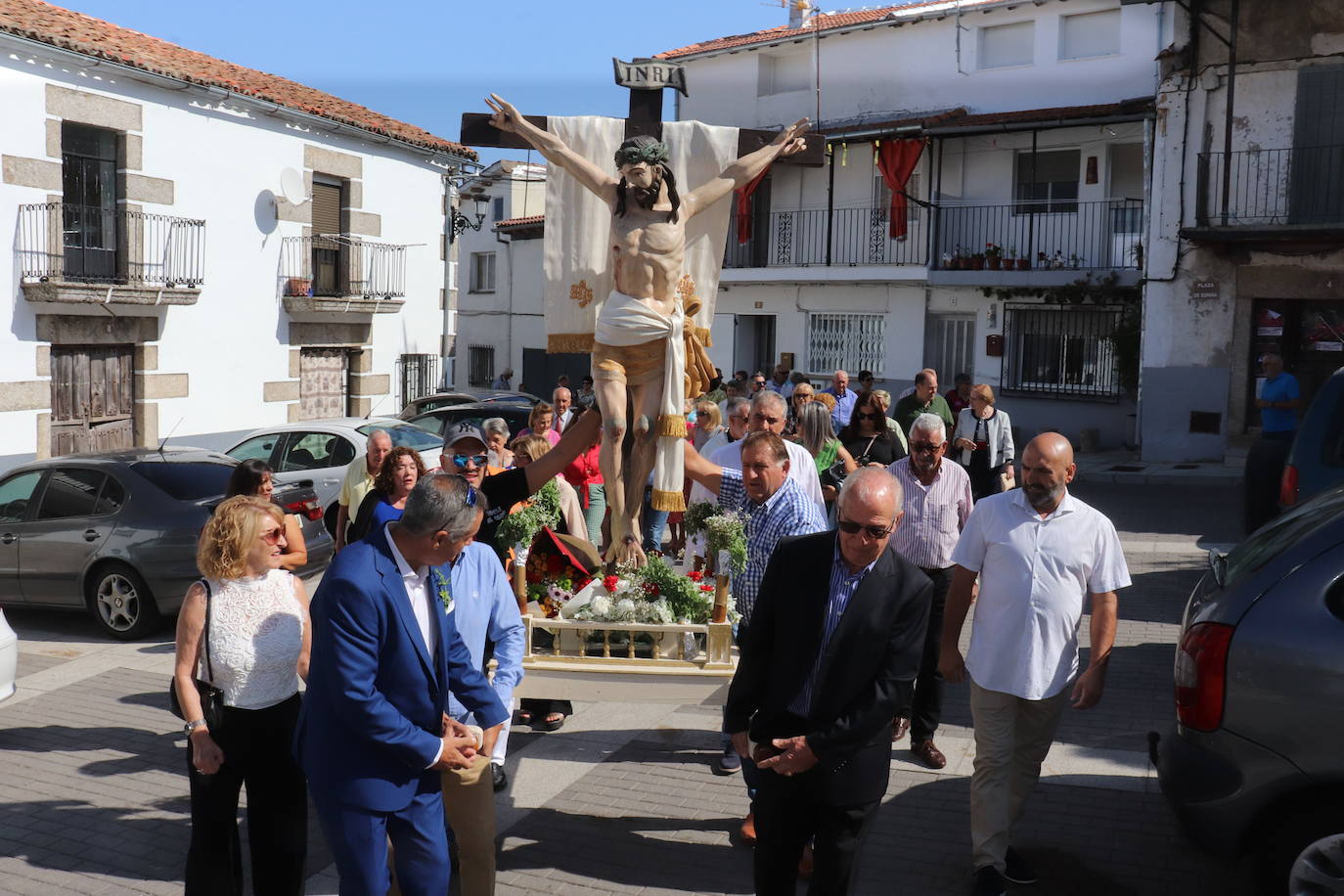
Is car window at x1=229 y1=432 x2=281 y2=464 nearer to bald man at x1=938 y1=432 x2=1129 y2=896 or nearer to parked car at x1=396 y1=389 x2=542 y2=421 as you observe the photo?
parked car at x1=396 y1=389 x2=542 y2=421

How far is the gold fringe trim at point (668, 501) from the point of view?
6.35 m

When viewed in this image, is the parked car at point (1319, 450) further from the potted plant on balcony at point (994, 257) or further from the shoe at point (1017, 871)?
the potted plant on balcony at point (994, 257)

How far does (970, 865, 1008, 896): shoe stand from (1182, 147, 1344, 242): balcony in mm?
16630

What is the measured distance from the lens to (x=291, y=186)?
64.8 ft

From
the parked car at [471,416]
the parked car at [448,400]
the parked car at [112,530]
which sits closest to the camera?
the parked car at [112,530]

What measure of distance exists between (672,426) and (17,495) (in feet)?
22.3

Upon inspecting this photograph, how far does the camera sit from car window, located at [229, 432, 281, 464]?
1346cm

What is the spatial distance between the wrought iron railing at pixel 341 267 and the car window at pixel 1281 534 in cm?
1747

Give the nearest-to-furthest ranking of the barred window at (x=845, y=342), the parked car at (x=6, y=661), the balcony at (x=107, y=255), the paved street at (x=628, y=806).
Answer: the paved street at (x=628, y=806) < the parked car at (x=6, y=661) < the balcony at (x=107, y=255) < the barred window at (x=845, y=342)

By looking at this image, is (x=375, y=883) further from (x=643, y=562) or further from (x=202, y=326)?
(x=202, y=326)

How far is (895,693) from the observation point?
12.7ft

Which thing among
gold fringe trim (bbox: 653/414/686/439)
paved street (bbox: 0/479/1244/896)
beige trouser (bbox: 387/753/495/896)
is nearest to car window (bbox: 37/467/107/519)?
paved street (bbox: 0/479/1244/896)

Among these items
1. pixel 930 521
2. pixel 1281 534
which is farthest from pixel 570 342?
pixel 1281 534

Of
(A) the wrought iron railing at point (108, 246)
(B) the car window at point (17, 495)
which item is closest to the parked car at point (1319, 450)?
(B) the car window at point (17, 495)
